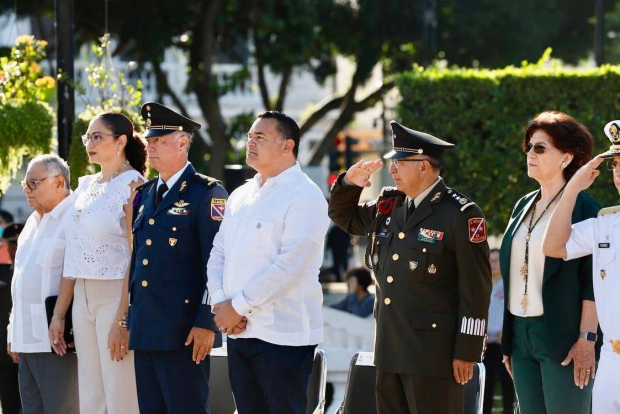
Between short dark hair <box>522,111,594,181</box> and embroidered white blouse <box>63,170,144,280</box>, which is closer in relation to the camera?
short dark hair <box>522,111,594,181</box>

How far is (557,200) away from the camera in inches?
221

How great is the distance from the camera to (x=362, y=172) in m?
5.66

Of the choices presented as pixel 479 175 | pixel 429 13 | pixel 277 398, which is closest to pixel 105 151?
pixel 277 398

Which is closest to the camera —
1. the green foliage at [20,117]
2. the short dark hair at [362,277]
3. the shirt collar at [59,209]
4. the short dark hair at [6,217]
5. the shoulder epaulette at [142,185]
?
the shoulder epaulette at [142,185]

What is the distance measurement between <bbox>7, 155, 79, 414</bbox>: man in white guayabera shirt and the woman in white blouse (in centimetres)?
21

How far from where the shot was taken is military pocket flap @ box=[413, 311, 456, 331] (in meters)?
5.39

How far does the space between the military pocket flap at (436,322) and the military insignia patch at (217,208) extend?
1255 mm

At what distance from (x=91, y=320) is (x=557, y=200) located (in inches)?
103

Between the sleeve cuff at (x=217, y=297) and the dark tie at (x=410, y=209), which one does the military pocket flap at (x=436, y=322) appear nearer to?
the dark tie at (x=410, y=209)

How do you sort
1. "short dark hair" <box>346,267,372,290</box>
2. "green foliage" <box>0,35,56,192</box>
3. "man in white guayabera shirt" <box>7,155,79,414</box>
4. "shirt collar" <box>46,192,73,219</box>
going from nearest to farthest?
"man in white guayabera shirt" <box>7,155,79,414</box>, "shirt collar" <box>46,192,73,219</box>, "green foliage" <box>0,35,56,192</box>, "short dark hair" <box>346,267,372,290</box>

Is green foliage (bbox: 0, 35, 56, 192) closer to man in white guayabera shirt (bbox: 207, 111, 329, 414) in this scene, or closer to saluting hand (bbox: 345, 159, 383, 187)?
man in white guayabera shirt (bbox: 207, 111, 329, 414)

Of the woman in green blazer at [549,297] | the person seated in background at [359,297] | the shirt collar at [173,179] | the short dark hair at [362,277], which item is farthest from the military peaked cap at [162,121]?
the short dark hair at [362,277]

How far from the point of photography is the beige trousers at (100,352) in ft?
21.2

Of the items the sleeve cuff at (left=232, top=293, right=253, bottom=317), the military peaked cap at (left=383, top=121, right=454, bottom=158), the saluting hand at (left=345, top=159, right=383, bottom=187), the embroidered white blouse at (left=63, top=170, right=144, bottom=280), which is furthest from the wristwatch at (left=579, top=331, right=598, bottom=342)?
the embroidered white blouse at (left=63, top=170, right=144, bottom=280)
